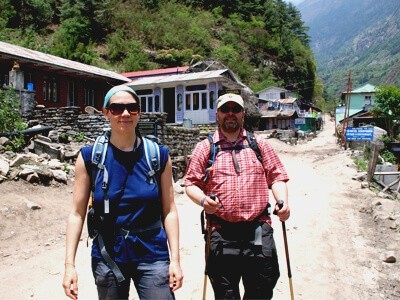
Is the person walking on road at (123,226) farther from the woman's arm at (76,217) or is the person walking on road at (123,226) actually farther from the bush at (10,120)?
the bush at (10,120)

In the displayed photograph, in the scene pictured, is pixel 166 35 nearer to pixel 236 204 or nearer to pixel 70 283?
pixel 236 204

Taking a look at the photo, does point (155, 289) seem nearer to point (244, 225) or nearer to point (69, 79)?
point (244, 225)

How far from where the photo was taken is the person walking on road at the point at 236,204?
2621 mm

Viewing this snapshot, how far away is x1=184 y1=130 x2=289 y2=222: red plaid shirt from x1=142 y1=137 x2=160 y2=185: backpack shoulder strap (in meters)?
0.61

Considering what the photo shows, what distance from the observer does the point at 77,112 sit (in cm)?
1419

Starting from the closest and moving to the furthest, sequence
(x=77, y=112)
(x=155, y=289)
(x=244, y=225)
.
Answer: (x=155, y=289), (x=244, y=225), (x=77, y=112)

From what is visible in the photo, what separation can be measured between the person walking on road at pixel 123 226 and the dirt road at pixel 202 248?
2.63 meters

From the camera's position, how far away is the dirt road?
4.87 meters

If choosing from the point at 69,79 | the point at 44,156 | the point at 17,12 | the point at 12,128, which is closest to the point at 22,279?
the point at 44,156

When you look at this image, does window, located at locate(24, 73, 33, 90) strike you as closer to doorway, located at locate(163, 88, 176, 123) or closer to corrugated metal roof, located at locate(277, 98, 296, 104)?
doorway, located at locate(163, 88, 176, 123)

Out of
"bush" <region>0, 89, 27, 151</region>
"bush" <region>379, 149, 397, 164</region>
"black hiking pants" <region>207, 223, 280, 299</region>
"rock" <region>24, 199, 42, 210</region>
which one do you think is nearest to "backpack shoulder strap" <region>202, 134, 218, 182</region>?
"black hiking pants" <region>207, 223, 280, 299</region>

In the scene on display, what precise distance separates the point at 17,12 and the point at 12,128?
38.9m

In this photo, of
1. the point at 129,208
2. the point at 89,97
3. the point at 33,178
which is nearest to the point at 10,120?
the point at 33,178

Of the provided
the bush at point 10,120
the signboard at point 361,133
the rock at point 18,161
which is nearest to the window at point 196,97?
the signboard at point 361,133
